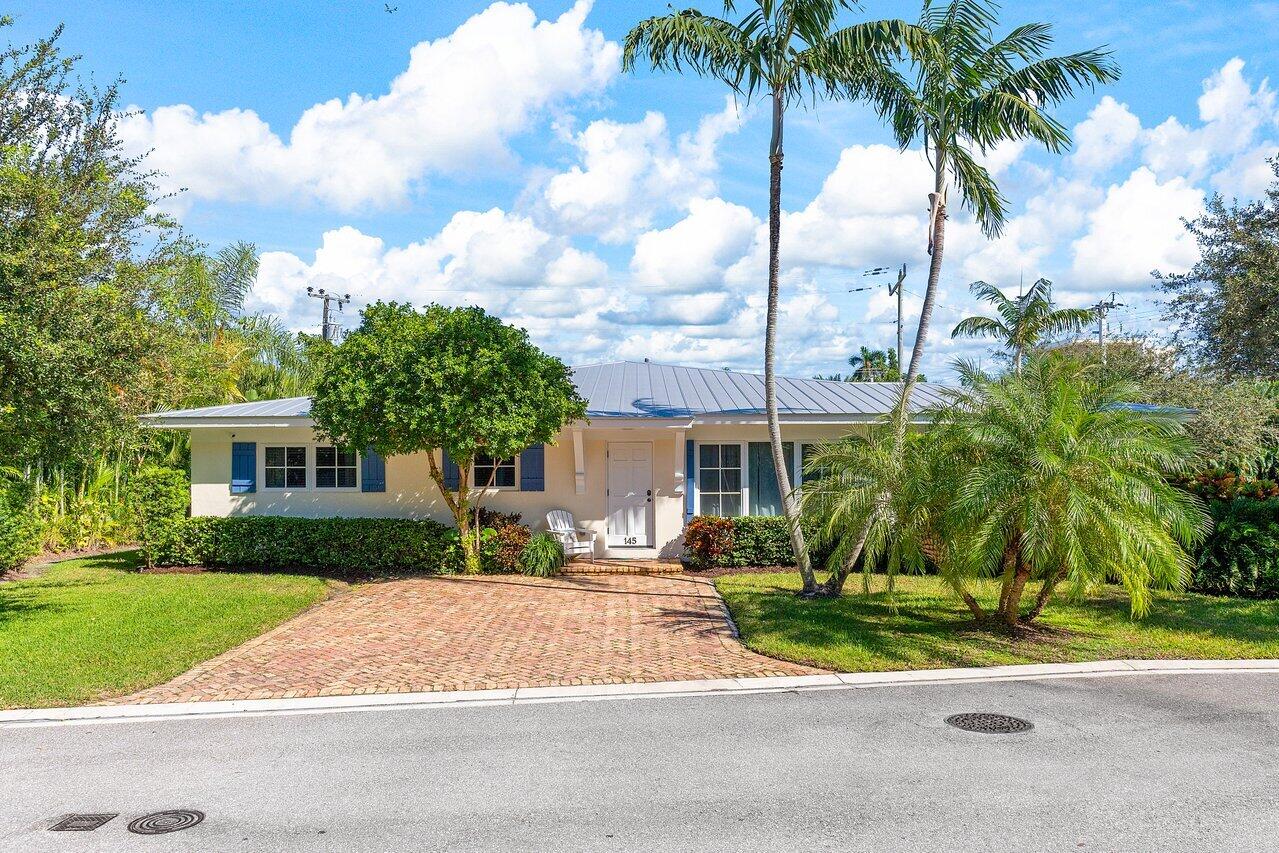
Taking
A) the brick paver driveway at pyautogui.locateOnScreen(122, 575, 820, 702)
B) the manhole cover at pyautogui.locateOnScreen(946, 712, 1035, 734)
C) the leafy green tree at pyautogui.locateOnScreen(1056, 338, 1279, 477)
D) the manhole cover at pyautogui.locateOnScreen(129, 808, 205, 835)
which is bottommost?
the manhole cover at pyautogui.locateOnScreen(129, 808, 205, 835)

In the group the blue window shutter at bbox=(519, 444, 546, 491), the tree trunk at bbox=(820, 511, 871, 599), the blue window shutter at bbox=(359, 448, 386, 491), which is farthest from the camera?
the blue window shutter at bbox=(359, 448, 386, 491)

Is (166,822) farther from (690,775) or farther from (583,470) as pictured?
(583,470)

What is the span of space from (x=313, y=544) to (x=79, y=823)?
34.4ft

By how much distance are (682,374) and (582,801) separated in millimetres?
14688

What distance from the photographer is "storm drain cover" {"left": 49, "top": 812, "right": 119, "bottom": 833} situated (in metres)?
5.14

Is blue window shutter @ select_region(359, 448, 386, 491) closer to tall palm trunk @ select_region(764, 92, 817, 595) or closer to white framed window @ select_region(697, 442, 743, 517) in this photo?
white framed window @ select_region(697, 442, 743, 517)

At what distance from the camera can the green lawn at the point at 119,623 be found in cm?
840

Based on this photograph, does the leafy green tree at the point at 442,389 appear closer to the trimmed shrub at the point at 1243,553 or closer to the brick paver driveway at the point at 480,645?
the brick paver driveway at the point at 480,645

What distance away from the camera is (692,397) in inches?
673

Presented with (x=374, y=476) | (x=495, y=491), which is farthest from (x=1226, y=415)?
(x=374, y=476)

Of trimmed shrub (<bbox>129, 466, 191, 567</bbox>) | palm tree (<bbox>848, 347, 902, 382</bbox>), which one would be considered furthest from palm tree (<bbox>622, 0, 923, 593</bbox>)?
palm tree (<bbox>848, 347, 902, 382</bbox>)

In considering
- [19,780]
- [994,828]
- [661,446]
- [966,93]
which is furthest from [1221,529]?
[19,780]

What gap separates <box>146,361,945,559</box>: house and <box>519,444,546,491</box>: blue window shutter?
0.06 ft

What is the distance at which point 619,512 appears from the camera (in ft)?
53.2
